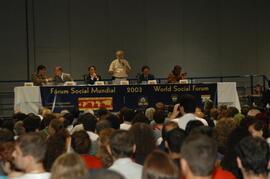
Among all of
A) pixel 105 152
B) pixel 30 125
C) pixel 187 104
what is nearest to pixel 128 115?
pixel 187 104

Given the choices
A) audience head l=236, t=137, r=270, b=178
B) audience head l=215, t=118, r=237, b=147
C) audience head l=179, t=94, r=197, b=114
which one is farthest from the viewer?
audience head l=179, t=94, r=197, b=114

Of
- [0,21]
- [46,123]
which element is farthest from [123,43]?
[46,123]

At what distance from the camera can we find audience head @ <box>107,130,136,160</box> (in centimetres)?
372

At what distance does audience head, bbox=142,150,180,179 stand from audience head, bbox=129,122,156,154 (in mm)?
1808

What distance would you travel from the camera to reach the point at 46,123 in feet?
22.6

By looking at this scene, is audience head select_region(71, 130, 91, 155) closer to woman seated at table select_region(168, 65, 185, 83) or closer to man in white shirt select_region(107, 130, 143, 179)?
man in white shirt select_region(107, 130, 143, 179)

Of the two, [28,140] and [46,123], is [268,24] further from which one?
[28,140]

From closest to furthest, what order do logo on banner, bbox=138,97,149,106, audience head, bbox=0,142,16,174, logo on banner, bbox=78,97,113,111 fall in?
1. audience head, bbox=0,142,16,174
2. logo on banner, bbox=78,97,113,111
3. logo on banner, bbox=138,97,149,106

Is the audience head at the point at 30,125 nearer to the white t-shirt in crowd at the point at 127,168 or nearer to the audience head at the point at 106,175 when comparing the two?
the white t-shirt in crowd at the point at 127,168

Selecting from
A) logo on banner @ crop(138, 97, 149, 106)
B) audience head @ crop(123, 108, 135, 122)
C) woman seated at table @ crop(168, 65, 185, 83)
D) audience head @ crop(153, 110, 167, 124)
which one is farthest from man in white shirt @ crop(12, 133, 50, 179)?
woman seated at table @ crop(168, 65, 185, 83)

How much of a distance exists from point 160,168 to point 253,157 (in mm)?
979

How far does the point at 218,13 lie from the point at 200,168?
16.0 metres

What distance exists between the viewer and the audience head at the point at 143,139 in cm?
446

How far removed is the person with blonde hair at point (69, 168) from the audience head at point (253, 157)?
119 cm
